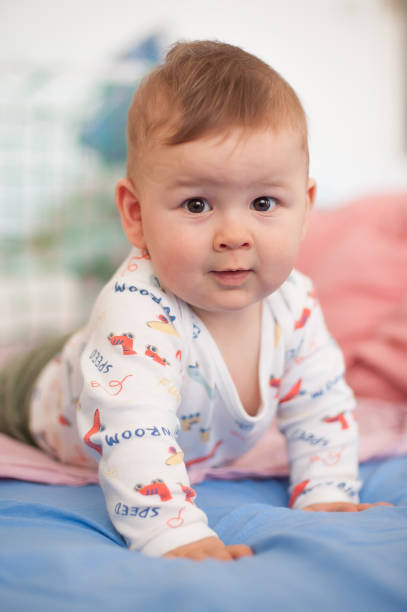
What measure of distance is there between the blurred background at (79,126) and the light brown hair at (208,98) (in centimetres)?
92

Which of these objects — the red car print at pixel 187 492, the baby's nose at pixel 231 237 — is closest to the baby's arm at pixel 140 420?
the red car print at pixel 187 492

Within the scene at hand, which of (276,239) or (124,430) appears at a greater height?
(276,239)

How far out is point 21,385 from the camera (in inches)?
41.8

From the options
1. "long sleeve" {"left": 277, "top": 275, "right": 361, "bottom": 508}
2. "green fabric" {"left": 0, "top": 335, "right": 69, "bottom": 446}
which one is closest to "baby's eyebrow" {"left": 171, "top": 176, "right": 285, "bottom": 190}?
Result: "long sleeve" {"left": 277, "top": 275, "right": 361, "bottom": 508}

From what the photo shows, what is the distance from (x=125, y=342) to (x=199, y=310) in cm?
13

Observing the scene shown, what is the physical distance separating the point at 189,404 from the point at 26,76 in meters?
1.31

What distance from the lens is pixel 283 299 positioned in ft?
2.71

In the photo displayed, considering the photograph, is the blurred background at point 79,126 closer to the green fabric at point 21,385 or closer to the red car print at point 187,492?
the green fabric at point 21,385

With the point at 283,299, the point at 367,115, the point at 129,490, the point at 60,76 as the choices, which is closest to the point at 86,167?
the point at 60,76

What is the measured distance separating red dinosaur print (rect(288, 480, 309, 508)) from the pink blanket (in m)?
0.07

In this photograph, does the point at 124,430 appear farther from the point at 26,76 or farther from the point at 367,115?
the point at 367,115

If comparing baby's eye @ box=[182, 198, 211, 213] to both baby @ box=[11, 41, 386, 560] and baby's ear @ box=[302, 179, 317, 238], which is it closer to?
baby @ box=[11, 41, 386, 560]

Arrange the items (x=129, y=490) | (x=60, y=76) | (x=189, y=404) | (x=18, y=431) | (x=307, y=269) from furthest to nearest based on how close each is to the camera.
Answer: (x=60, y=76) < (x=307, y=269) < (x=18, y=431) < (x=189, y=404) < (x=129, y=490)

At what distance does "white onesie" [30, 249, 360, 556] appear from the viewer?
595 millimetres
